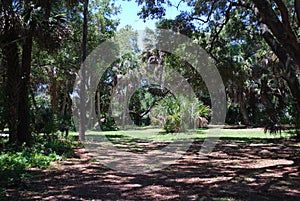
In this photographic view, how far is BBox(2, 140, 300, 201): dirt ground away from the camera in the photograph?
4.46 meters

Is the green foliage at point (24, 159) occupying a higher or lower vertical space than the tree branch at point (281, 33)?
lower

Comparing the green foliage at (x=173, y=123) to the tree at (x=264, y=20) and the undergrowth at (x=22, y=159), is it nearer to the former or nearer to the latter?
the tree at (x=264, y=20)

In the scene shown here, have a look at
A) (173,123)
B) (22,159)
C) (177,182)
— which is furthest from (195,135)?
(177,182)

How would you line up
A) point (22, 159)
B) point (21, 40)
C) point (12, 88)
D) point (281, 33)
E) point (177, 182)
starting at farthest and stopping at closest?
point (21, 40)
point (12, 88)
point (22, 159)
point (281, 33)
point (177, 182)

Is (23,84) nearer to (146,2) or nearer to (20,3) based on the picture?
(20,3)

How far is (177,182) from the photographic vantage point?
543 centimetres

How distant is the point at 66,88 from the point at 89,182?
20.6 m

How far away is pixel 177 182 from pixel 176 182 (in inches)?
0.7

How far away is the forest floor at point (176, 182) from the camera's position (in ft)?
14.6

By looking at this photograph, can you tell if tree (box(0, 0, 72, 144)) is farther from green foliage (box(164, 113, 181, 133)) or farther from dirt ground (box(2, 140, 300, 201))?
green foliage (box(164, 113, 181, 133))

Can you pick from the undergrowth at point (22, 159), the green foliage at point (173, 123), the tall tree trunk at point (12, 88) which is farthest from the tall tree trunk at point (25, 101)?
the green foliage at point (173, 123)

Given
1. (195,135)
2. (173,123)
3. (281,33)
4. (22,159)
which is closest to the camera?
(281,33)

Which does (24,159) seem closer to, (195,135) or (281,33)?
(281,33)

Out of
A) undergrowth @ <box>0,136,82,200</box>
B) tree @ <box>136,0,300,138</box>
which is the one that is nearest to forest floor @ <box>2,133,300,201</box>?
undergrowth @ <box>0,136,82,200</box>
